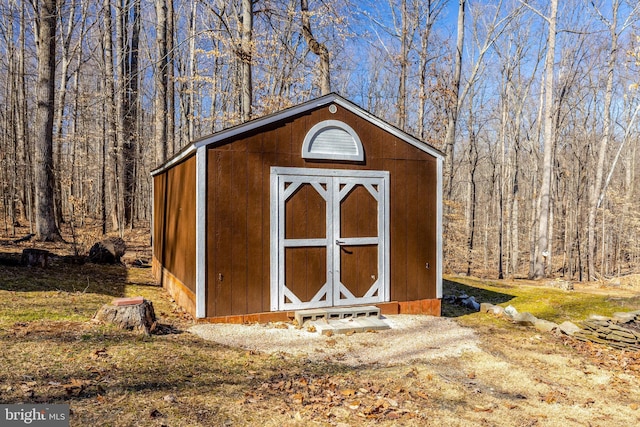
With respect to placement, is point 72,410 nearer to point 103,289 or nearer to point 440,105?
point 103,289

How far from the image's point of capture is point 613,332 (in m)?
6.90

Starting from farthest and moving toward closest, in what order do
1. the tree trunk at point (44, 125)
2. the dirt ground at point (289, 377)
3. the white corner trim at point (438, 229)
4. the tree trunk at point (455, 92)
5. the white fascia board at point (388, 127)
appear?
the tree trunk at point (455, 92) < the tree trunk at point (44, 125) < the white corner trim at point (438, 229) < the white fascia board at point (388, 127) < the dirt ground at point (289, 377)

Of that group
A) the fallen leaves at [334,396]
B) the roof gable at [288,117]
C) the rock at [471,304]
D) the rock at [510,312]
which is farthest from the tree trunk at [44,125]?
the rock at [510,312]

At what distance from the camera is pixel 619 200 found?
17.8 metres

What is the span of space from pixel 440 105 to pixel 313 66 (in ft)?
16.8

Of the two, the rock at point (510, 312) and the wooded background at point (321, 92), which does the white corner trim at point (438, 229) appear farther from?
the wooded background at point (321, 92)

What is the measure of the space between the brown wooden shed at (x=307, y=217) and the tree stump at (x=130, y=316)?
0.80m

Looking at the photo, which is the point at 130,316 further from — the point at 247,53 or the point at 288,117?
the point at 247,53

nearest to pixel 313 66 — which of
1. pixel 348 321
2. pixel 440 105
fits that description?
pixel 440 105

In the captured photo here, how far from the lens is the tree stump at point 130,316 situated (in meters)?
5.23

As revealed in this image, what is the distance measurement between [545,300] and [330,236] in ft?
21.6

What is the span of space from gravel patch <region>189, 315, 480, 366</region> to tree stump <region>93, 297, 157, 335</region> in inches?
24.8

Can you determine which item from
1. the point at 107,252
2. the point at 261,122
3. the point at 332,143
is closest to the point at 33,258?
the point at 107,252

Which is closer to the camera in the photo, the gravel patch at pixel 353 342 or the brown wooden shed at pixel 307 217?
the gravel patch at pixel 353 342
